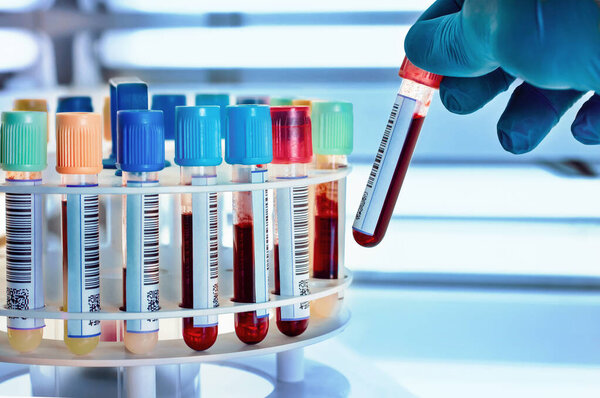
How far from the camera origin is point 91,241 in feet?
2.16

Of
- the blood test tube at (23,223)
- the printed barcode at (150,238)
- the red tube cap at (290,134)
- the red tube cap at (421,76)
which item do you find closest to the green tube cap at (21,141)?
the blood test tube at (23,223)

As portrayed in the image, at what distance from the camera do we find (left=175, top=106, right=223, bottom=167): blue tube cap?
0.65 metres

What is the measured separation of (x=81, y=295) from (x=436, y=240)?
3.27 ft

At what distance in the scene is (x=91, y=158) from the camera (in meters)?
0.65

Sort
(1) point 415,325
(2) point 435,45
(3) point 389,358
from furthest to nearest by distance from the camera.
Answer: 1. (1) point 415,325
2. (3) point 389,358
3. (2) point 435,45

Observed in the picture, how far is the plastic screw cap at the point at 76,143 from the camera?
2.13ft

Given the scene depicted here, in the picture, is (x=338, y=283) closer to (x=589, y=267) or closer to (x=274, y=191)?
(x=274, y=191)

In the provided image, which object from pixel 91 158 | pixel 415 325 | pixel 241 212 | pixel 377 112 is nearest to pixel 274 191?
pixel 241 212

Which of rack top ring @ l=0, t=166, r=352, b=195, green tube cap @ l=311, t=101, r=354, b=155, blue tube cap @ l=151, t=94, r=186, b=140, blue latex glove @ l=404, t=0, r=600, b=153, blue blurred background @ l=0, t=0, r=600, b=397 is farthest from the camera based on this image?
blue blurred background @ l=0, t=0, r=600, b=397

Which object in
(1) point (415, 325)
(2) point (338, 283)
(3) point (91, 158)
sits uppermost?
(3) point (91, 158)

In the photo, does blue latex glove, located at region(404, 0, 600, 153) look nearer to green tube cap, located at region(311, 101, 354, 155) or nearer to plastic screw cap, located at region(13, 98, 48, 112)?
green tube cap, located at region(311, 101, 354, 155)

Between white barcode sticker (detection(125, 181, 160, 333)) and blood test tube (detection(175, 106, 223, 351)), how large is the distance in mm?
33

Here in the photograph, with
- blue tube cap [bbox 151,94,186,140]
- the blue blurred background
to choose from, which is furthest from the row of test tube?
the blue blurred background

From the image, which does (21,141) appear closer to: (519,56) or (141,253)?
(141,253)
